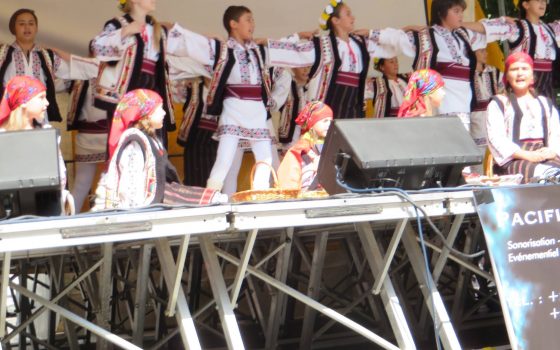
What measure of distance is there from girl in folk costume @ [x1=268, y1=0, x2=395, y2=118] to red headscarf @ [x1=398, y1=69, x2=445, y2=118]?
4.24 feet

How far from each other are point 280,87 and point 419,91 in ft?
5.51

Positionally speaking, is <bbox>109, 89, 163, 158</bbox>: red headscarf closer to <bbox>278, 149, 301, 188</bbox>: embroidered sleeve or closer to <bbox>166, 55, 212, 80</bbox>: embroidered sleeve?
<bbox>278, 149, 301, 188</bbox>: embroidered sleeve

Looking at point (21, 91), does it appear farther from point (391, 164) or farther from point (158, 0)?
point (158, 0)

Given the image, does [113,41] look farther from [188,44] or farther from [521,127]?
[521,127]

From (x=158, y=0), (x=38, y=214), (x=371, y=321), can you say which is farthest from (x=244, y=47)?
(x=38, y=214)

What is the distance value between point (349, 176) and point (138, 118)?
3.12 feet

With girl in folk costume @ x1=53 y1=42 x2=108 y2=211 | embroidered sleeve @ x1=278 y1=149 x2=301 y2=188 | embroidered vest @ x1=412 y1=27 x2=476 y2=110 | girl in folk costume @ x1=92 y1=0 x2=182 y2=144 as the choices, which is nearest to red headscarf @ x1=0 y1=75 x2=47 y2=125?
embroidered sleeve @ x1=278 y1=149 x2=301 y2=188

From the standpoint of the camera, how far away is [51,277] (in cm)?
554

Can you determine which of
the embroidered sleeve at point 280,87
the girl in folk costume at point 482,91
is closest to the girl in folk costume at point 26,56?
the embroidered sleeve at point 280,87

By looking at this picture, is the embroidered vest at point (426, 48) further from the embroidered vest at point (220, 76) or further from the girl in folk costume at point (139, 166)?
the girl in folk costume at point (139, 166)

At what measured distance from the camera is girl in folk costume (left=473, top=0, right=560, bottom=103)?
22.8 feet

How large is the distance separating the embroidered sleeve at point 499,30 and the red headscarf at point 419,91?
5.64 feet

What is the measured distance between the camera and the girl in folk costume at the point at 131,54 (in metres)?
5.81

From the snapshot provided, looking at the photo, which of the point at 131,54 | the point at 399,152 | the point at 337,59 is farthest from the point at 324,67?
the point at 399,152
